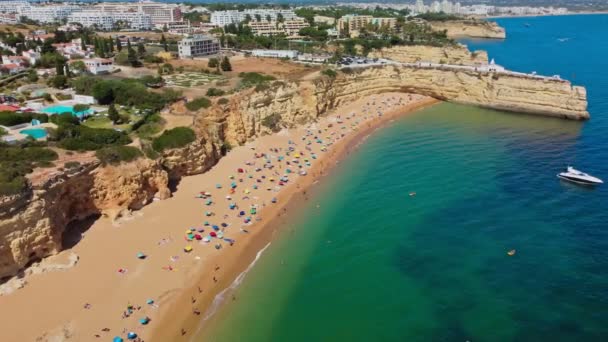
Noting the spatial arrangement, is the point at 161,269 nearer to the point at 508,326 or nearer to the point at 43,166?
the point at 43,166

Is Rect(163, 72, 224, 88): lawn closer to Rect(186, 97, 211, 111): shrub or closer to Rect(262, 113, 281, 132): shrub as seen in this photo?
Rect(186, 97, 211, 111): shrub

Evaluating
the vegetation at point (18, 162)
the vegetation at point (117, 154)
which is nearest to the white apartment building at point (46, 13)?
the vegetation at point (117, 154)

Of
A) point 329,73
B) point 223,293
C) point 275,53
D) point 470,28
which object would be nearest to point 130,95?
point 329,73

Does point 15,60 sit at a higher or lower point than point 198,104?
higher

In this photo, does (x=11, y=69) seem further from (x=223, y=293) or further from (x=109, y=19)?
(x=109, y=19)

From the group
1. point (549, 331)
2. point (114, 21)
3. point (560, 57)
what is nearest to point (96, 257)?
point (549, 331)

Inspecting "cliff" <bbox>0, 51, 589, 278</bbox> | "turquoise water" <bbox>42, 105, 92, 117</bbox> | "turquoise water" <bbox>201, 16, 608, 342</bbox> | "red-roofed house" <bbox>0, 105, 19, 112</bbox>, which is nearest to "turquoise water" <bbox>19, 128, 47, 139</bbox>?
"turquoise water" <bbox>42, 105, 92, 117</bbox>
